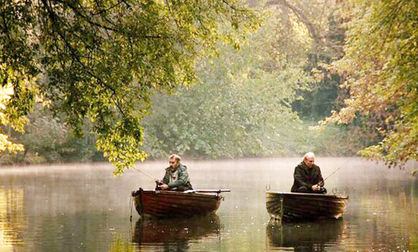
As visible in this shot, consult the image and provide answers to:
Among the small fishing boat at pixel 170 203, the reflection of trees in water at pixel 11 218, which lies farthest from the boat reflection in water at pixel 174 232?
the reflection of trees in water at pixel 11 218

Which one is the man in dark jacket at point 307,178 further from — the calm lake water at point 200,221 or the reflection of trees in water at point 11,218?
the reflection of trees in water at point 11,218

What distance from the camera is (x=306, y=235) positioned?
1712 centimetres

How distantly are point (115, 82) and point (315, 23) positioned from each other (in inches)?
1484

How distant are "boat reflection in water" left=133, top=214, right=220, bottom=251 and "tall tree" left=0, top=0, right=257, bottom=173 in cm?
157

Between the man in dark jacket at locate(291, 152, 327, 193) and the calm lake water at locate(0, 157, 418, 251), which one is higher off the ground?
the man in dark jacket at locate(291, 152, 327, 193)

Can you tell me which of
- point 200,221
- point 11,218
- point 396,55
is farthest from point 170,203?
point 396,55

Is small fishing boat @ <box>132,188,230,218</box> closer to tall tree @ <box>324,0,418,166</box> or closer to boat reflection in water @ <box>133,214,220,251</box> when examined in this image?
boat reflection in water @ <box>133,214,220,251</box>

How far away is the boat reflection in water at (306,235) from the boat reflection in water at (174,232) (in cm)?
122

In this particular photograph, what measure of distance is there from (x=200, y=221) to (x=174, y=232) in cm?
247

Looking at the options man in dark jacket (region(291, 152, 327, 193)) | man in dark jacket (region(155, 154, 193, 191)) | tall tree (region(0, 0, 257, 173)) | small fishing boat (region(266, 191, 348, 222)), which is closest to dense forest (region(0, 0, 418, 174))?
tall tree (region(0, 0, 257, 173))

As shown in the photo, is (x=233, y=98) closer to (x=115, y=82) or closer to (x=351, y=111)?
(x=351, y=111)

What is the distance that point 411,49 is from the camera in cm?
1916

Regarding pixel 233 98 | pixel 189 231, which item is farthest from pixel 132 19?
pixel 233 98

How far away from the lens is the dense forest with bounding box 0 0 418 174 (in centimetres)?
1426
